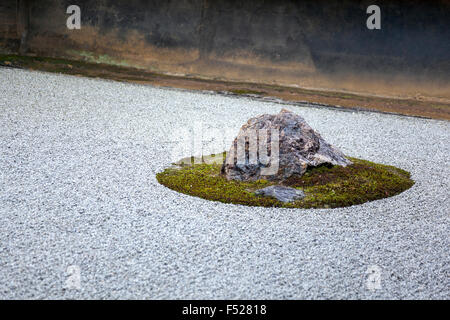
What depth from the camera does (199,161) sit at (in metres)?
6.18

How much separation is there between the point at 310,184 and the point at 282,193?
19.1 inches

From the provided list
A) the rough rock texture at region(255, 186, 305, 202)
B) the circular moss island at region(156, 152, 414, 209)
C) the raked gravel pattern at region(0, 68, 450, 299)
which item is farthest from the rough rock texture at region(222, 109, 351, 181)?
the raked gravel pattern at region(0, 68, 450, 299)

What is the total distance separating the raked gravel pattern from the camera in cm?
315

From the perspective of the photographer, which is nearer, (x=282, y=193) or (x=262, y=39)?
(x=282, y=193)

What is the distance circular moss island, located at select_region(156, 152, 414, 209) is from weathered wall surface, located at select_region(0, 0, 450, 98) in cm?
559

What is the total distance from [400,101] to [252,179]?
257 inches

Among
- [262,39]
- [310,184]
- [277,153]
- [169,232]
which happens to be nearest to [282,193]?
[310,184]

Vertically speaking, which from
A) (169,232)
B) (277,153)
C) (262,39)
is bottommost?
(169,232)

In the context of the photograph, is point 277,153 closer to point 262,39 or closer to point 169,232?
point 169,232

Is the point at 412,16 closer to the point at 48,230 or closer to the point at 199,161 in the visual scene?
the point at 199,161

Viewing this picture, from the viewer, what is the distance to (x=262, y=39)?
11562 mm

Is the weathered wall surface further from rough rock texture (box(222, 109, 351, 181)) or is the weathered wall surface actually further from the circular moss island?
rough rock texture (box(222, 109, 351, 181))
